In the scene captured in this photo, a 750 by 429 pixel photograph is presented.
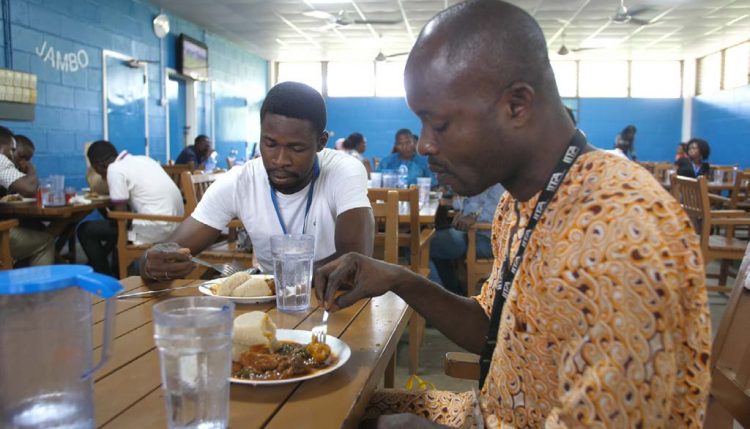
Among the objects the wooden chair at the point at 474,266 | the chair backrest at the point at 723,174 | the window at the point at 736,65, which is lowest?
the wooden chair at the point at 474,266

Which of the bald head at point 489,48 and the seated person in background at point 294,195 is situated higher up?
the bald head at point 489,48

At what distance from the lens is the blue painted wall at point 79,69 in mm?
5195

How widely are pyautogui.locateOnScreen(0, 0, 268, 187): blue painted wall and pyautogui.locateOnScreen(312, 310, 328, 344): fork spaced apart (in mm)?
4685

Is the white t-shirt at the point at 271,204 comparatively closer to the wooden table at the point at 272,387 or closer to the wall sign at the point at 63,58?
the wooden table at the point at 272,387

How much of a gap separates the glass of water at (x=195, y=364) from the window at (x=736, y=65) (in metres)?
11.7

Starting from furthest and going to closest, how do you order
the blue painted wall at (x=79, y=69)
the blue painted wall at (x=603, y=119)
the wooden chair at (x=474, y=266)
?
the blue painted wall at (x=603, y=119)
the blue painted wall at (x=79, y=69)
the wooden chair at (x=474, y=266)

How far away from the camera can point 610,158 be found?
2.73 ft

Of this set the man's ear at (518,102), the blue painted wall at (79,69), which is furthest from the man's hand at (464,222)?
the blue painted wall at (79,69)

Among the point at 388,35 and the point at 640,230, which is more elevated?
the point at 388,35

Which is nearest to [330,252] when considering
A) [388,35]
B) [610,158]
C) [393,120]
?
[610,158]

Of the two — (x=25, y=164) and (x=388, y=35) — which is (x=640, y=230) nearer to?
(x=25, y=164)

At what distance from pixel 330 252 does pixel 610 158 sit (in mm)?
1454

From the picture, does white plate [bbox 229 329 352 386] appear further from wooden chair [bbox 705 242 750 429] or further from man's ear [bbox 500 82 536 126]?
wooden chair [bbox 705 242 750 429]

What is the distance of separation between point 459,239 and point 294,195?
80.1 inches
